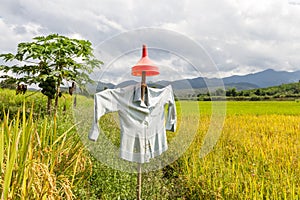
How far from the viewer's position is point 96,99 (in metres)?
Answer: 1.97

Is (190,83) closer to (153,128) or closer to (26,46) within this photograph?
(153,128)

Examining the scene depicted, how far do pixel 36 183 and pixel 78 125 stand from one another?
0.54m

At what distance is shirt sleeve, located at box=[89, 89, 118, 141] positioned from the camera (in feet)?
6.49

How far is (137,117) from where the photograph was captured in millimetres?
2113

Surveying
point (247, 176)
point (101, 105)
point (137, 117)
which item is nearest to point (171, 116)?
point (137, 117)

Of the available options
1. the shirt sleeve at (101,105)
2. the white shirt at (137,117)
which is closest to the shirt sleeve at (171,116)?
the white shirt at (137,117)

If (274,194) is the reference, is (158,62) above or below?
above

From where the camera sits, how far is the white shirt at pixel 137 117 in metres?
2.03

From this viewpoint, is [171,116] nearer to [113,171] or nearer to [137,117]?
[137,117]

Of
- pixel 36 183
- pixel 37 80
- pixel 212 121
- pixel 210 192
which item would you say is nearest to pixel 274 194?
pixel 210 192

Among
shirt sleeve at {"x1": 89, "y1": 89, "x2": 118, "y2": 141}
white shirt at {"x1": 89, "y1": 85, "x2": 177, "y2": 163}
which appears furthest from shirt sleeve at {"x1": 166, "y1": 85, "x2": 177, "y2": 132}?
shirt sleeve at {"x1": 89, "y1": 89, "x2": 118, "y2": 141}

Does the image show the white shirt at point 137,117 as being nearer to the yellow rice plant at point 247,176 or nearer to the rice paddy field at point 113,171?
the rice paddy field at point 113,171

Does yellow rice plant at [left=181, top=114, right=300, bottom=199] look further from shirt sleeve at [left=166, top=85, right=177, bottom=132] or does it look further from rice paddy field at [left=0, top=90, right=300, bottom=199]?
shirt sleeve at [left=166, top=85, right=177, bottom=132]

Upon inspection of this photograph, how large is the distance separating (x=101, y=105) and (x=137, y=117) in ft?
0.92
